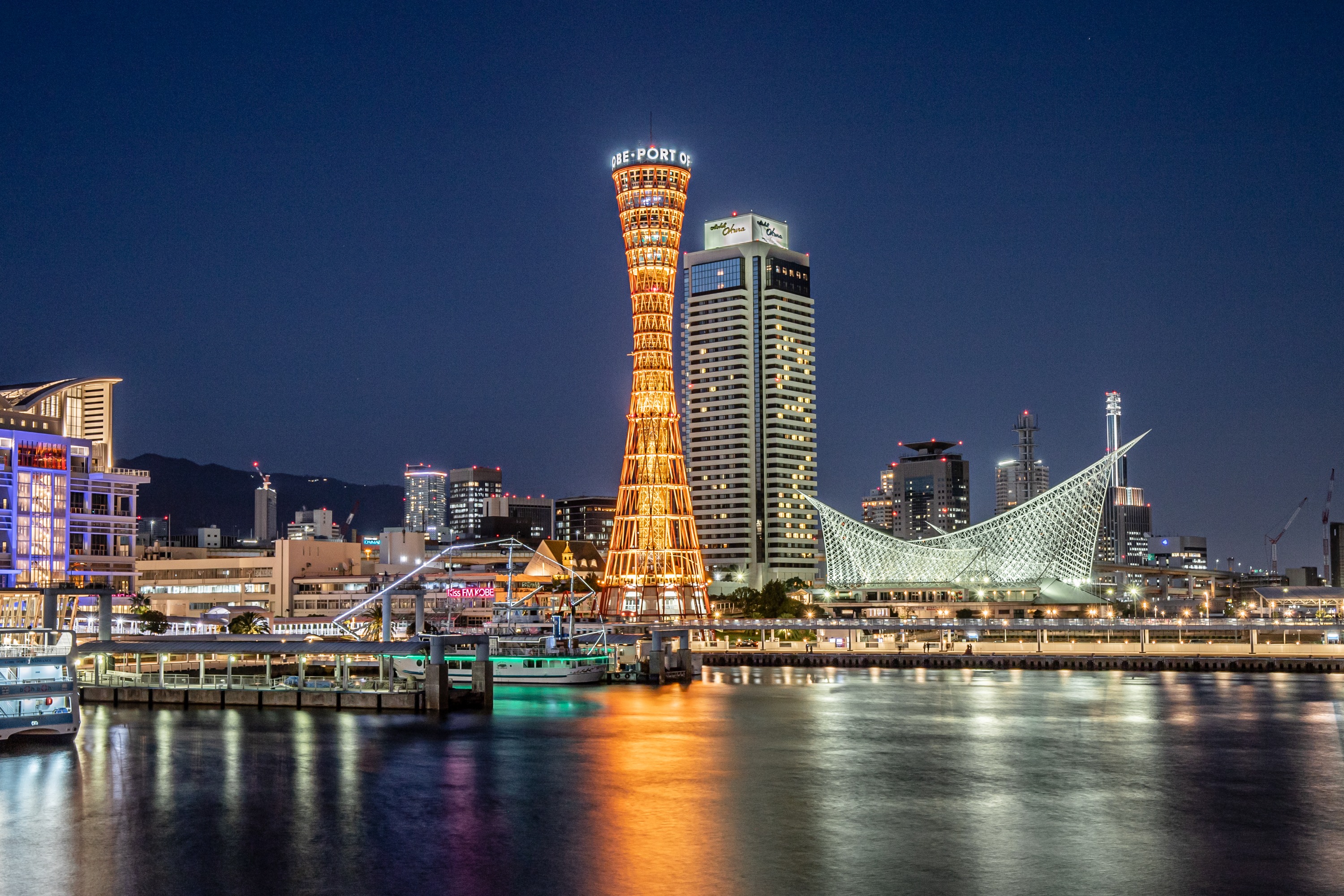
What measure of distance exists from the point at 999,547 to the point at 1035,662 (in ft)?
173

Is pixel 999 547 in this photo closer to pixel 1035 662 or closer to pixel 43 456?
pixel 1035 662

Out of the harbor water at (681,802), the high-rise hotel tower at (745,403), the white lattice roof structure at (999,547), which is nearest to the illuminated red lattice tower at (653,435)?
the white lattice roof structure at (999,547)

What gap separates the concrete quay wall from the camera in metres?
90.9

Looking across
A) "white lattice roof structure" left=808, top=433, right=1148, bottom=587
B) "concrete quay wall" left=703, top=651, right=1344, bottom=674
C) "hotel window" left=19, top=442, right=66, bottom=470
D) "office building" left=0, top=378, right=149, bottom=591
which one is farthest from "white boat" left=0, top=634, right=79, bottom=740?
"white lattice roof structure" left=808, top=433, right=1148, bottom=587

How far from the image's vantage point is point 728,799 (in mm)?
38094

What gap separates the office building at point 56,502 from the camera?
333 ft

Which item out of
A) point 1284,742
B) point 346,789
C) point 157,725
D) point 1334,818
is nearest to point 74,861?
point 346,789

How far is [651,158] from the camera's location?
343 ft

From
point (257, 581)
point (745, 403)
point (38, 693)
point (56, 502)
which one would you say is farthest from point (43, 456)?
point (745, 403)

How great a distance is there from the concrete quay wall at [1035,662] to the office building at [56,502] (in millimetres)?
50713

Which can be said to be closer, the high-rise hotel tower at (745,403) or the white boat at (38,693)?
the white boat at (38,693)

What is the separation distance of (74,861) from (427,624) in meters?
88.7

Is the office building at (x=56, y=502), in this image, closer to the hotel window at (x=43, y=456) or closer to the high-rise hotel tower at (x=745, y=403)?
the hotel window at (x=43, y=456)

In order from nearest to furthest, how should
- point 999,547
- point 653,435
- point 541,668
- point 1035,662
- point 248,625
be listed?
point 541,668
point 1035,662
point 248,625
point 653,435
point 999,547
